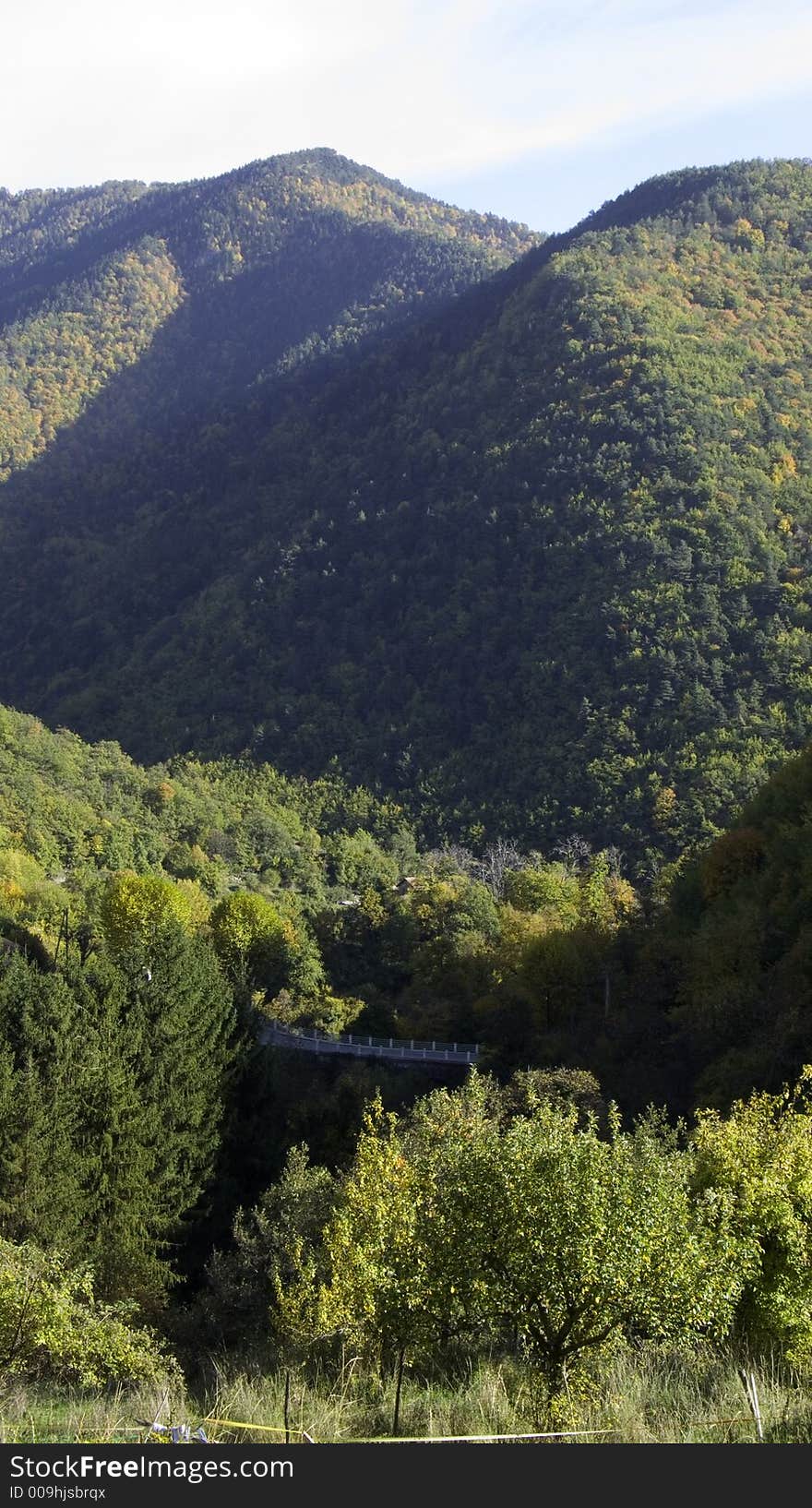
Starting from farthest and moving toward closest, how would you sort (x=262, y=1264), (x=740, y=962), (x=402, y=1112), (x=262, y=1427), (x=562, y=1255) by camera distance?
(x=402, y=1112)
(x=740, y=962)
(x=262, y=1264)
(x=562, y=1255)
(x=262, y=1427)

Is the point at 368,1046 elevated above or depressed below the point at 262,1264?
above

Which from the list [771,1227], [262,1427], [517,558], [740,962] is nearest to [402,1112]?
[740,962]

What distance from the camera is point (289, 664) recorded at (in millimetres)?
125688

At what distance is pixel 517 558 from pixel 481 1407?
343 feet

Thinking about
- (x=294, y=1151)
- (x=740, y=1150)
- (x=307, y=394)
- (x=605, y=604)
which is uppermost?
(x=307, y=394)

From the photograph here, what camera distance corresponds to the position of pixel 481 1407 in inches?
543

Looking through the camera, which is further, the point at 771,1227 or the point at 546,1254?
the point at 771,1227

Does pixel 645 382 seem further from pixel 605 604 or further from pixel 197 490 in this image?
pixel 197 490

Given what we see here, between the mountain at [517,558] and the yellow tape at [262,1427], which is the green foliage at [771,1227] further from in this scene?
the mountain at [517,558]

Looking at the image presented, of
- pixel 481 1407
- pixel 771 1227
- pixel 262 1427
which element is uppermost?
pixel 771 1227

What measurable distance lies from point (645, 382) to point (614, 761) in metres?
50.3

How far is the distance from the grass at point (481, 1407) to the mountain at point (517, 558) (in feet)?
190

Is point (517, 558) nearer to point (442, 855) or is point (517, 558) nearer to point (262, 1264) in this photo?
point (442, 855)

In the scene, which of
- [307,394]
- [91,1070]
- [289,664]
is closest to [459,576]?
[289,664]
